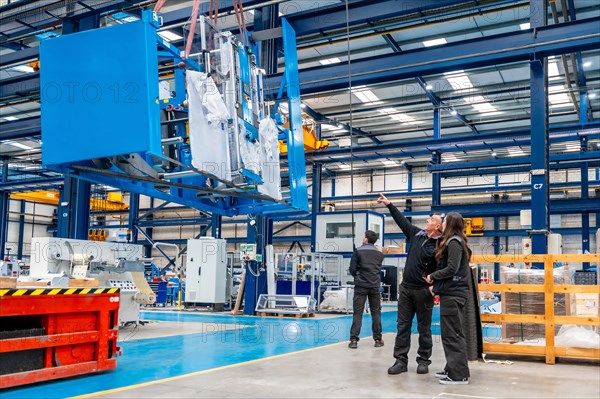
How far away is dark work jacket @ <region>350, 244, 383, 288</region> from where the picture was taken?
26.5 ft

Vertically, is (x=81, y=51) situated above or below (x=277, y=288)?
above

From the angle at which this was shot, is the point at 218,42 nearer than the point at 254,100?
Yes

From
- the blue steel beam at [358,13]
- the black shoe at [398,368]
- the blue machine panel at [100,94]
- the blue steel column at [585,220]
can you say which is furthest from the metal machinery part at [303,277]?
the blue machine panel at [100,94]

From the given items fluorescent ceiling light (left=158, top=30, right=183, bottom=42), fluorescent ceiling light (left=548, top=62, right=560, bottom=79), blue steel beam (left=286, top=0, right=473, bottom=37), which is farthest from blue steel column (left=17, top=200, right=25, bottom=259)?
fluorescent ceiling light (left=548, top=62, right=560, bottom=79)

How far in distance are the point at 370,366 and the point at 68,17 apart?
29.0 ft

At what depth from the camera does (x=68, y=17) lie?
10828 mm

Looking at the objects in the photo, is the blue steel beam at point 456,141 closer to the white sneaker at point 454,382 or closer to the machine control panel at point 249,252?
the machine control panel at point 249,252

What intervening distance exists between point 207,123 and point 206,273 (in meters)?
10.4

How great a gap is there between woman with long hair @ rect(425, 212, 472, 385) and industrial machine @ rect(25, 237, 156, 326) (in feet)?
14.6

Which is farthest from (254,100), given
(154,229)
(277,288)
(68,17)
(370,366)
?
(154,229)

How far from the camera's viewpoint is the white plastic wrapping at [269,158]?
623cm

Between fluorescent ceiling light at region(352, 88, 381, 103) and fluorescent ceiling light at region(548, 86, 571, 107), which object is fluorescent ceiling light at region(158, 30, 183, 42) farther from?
fluorescent ceiling light at region(548, 86, 571, 107)

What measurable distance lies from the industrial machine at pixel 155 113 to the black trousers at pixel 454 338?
222 centimetres

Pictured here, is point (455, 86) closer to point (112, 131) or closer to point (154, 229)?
point (112, 131)
